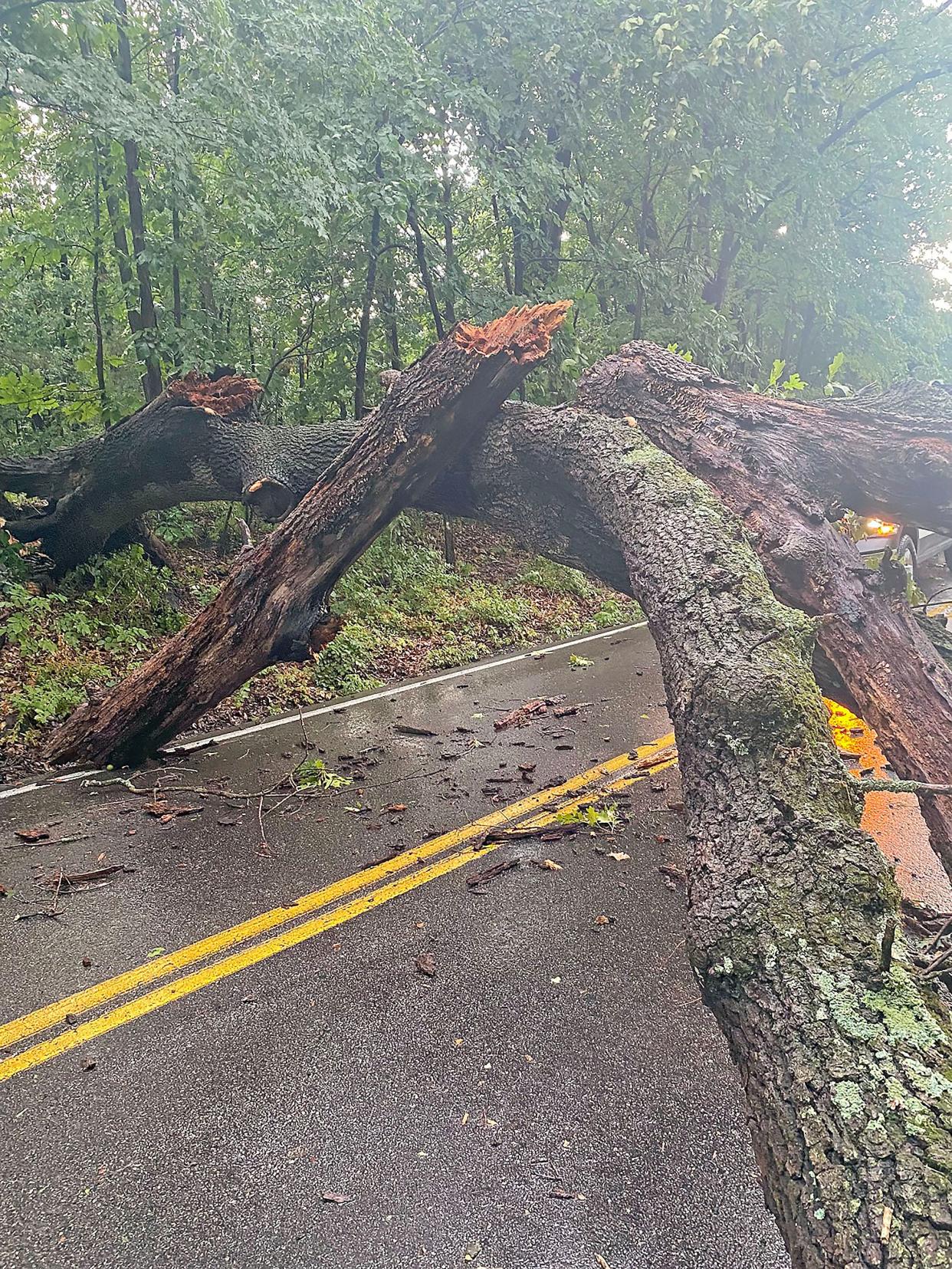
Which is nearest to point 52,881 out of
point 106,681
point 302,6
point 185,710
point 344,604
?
point 185,710

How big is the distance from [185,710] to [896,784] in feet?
15.3

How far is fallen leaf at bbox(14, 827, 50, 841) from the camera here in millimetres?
4457

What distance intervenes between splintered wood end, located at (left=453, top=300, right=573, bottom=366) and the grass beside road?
4117mm

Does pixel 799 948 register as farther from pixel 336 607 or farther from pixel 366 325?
pixel 366 325

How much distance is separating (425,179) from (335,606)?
Answer: 19.6 ft

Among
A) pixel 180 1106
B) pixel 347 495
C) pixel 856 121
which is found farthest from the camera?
pixel 856 121

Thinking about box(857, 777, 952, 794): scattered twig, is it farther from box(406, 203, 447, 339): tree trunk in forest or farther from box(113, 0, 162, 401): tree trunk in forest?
box(406, 203, 447, 339): tree trunk in forest

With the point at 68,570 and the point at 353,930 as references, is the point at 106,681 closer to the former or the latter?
the point at 68,570

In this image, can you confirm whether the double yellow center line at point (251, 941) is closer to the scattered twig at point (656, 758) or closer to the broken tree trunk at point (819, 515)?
the scattered twig at point (656, 758)

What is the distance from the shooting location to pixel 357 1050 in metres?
2.79

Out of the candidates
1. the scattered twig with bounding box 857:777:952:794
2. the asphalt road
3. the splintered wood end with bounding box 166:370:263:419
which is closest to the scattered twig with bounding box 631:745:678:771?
the asphalt road

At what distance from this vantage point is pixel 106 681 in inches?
281

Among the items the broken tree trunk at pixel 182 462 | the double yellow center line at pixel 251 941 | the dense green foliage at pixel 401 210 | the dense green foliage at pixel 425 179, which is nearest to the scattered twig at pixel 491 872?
the double yellow center line at pixel 251 941

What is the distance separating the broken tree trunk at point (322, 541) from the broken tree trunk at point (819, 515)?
36.7 inches
